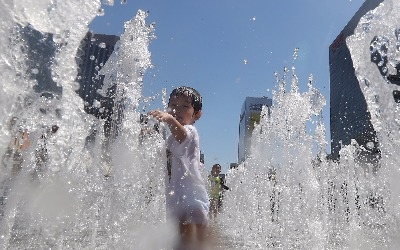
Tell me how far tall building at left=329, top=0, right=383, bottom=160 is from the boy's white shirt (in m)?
51.1

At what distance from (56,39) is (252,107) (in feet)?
281

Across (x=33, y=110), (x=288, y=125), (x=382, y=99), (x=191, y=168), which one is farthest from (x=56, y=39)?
(x=288, y=125)

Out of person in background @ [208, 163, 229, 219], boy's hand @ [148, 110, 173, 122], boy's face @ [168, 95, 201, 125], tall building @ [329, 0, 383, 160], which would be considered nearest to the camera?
boy's hand @ [148, 110, 173, 122]

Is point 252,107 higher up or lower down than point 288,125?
Result: higher up

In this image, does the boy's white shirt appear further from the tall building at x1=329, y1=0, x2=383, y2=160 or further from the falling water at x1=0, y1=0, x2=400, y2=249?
the tall building at x1=329, y1=0, x2=383, y2=160

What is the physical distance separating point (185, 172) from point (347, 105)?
2446 inches

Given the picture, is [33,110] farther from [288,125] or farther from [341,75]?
[341,75]

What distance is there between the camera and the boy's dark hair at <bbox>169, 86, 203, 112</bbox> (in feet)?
8.70

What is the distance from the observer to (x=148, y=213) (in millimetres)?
6020

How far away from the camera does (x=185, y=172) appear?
8.02ft

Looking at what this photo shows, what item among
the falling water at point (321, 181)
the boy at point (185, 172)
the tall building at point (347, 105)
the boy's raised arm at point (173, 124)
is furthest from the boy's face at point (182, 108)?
the tall building at point (347, 105)

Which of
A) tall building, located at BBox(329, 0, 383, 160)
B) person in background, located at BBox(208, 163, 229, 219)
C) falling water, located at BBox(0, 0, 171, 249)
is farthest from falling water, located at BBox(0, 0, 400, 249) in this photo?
tall building, located at BBox(329, 0, 383, 160)

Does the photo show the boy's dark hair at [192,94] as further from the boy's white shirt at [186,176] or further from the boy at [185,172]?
the boy's white shirt at [186,176]

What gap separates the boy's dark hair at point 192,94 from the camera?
265cm
